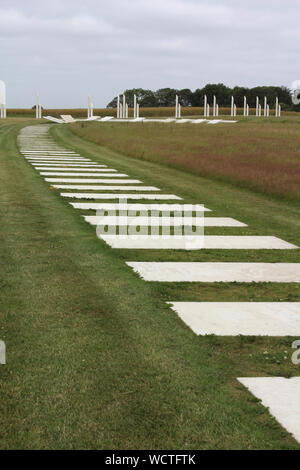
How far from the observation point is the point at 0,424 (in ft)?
9.12

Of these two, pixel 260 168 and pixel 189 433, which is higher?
pixel 260 168

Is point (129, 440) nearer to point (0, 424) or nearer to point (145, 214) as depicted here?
point (0, 424)

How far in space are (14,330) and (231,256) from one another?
9.77ft

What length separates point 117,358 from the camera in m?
3.54

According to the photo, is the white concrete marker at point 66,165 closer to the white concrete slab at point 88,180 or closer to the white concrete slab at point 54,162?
the white concrete slab at point 54,162

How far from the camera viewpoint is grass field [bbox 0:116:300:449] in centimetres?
275

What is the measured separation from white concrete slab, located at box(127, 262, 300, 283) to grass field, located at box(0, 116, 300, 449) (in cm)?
19

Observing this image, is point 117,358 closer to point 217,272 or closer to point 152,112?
point 217,272

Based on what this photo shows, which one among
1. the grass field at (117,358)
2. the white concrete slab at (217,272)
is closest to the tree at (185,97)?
the grass field at (117,358)

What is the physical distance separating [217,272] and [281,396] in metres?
2.62

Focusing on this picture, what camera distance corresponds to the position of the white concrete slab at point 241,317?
4.11m

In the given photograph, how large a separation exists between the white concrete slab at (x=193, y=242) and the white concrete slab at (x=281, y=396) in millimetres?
3491

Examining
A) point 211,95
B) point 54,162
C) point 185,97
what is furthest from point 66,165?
point 185,97

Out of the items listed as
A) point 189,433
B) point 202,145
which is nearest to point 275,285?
point 189,433
